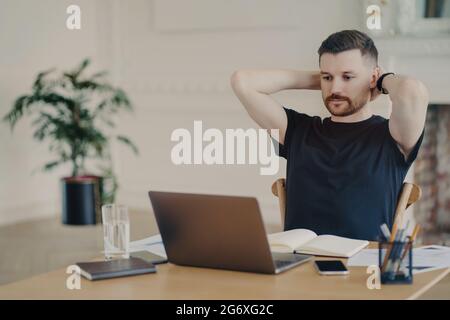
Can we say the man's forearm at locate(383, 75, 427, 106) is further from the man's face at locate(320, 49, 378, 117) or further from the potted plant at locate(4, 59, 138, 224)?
the potted plant at locate(4, 59, 138, 224)

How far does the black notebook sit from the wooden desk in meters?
0.01

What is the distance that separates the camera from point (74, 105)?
496cm

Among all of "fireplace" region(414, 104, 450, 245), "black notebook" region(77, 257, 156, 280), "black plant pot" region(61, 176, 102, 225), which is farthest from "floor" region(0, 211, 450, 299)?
"black notebook" region(77, 257, 156, 280)

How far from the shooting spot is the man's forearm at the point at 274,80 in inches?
99.2

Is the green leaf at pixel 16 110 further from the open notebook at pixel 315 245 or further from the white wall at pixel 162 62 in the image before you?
the open notebook at pixel 315 245

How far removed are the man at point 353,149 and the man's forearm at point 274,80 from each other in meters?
0.16

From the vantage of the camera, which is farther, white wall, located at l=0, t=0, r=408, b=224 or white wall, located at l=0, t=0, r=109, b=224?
white wall, located at l=0, t=0, r=109, b=224

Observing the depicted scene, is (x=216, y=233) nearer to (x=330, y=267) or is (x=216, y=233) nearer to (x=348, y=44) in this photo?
(x=330, y=267)

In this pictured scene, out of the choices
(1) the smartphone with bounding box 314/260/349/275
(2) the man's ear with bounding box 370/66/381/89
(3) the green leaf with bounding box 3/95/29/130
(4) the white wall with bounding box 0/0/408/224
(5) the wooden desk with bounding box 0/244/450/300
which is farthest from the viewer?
(4) the white wall with bounding box 0/0/408/224

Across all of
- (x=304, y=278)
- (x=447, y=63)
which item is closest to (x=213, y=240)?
(x=304, y=278)

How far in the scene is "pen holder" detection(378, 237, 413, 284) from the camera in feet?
5.34

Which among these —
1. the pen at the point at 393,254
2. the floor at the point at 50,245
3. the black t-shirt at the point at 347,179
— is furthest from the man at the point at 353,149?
the floor at the point at 50,245

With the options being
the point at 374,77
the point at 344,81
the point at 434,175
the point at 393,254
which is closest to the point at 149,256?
the point at 393,254

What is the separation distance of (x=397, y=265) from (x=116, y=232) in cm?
66
